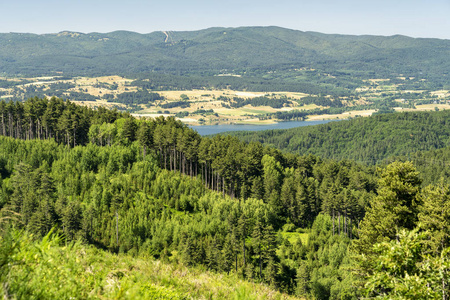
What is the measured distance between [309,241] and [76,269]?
250 feet

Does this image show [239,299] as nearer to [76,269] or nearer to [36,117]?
[76,269]

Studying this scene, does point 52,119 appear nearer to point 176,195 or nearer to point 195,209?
point 176,195

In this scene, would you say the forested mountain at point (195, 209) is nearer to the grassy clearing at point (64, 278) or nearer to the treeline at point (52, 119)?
the grassy clearing at point (64, 278)

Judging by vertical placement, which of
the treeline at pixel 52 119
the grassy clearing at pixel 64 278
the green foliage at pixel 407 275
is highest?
the grassy clearing at pixel 64 278

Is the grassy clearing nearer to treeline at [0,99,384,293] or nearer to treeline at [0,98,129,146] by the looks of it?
treeline at [0,99,384,293]

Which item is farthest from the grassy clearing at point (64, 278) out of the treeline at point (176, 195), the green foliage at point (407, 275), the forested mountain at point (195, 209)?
the treeline at point (176, 195)

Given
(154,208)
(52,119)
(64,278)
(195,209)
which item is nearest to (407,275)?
(64,278)

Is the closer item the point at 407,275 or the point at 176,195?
the point at 407,275

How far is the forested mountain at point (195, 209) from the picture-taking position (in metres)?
14.3

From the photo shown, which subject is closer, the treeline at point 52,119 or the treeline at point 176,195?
the treeline at point 176,195

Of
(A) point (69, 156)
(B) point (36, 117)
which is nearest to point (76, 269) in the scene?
(A) point (69, 156)

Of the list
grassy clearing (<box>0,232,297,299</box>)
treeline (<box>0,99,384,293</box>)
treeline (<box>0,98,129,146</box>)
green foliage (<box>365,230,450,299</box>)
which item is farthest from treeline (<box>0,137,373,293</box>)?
grassy clearing (<box>0,232,297,299</box>)

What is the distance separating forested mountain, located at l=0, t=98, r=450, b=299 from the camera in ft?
46.9

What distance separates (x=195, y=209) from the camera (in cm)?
8144
